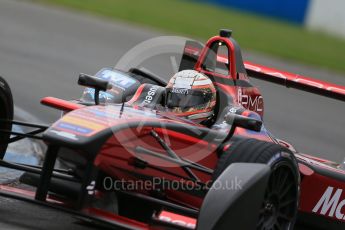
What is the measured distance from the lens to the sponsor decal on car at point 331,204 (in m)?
7.04

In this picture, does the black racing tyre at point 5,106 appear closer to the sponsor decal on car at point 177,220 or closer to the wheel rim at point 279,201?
the sponsor decal on car at point 177,220

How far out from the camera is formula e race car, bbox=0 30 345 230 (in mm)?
5715

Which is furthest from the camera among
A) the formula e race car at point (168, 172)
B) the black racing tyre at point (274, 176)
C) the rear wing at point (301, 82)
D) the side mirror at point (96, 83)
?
the rear wing at point (301, 82)

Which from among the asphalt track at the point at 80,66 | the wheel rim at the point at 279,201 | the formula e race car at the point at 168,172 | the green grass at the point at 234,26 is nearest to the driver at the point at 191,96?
the formula e race car at the point at 168,172

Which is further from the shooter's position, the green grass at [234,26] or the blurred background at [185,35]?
the green grass at [234,26]

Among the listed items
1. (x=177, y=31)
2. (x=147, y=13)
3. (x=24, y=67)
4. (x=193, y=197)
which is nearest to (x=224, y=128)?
(x=193, y=197)

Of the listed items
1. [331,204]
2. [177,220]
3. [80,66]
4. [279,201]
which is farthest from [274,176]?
[80,66]

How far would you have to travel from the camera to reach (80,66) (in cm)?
1470

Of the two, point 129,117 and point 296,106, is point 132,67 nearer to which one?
point 129,117

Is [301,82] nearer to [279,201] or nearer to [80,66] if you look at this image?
[279,201]

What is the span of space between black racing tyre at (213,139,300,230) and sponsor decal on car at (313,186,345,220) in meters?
0.66

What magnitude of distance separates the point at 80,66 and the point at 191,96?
7.81 m

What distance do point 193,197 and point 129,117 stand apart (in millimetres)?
771

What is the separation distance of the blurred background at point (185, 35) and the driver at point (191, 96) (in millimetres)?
2863
